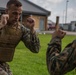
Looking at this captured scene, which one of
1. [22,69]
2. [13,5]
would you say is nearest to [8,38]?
[13,5]

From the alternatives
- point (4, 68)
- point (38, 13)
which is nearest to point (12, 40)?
point (4, 68)

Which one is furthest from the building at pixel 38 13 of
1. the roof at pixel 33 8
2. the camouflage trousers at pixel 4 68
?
the camouflage trousers at pixel 4 68

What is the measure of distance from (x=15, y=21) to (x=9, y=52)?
445 millimetres

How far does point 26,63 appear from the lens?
40.8 feet

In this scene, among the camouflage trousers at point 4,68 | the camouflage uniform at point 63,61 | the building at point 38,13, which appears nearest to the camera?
the camouflage uniform at point 63,61

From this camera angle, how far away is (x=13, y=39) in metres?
4.97

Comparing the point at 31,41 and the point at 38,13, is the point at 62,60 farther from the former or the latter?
the point at 38,13

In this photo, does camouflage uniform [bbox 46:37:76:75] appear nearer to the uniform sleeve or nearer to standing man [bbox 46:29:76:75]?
standing man [bbox 46:29:76:75]

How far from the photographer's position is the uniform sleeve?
4926 millimetres

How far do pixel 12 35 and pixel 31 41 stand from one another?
284 mm

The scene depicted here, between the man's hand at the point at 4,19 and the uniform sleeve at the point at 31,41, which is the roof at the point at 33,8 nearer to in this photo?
the uniform sleeve at the point at 31,41

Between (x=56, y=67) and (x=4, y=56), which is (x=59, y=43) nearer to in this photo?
(x=56, y=67)

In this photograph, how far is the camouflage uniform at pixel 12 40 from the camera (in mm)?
4930

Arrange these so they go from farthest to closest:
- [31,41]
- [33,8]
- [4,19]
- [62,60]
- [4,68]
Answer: [33,8] → [31,41] → [4,68] → [4,19] → [62,60]
